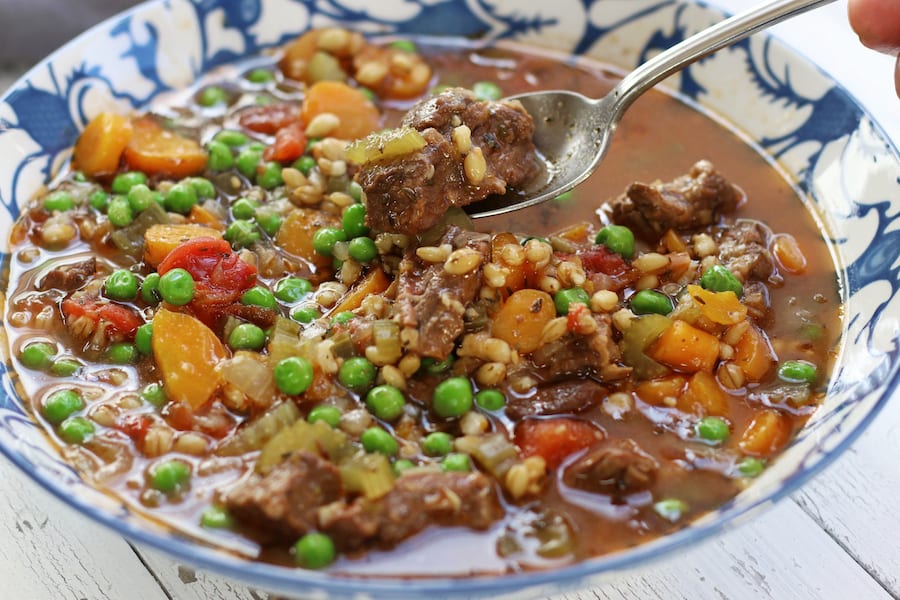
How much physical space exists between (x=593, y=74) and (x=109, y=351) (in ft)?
12.6

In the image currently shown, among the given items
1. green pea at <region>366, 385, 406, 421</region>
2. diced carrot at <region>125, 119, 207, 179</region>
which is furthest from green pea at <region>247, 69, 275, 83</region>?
green pea at <region>366, 385, 406, 421</region>

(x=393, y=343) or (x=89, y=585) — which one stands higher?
(x=393, y=343)

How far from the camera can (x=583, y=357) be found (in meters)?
4.56

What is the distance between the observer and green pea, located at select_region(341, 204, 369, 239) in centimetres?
521

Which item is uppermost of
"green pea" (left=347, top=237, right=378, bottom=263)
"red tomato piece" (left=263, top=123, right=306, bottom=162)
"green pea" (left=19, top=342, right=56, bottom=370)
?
"red tomato piece" (left=263, top=123, right=306, bottom=162)

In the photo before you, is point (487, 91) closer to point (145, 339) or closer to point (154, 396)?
point (145, 339)

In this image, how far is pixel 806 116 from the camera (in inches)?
230

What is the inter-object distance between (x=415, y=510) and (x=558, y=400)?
3.23ft

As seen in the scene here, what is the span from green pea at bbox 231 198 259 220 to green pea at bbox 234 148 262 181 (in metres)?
0.35

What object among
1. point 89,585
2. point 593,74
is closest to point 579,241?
point 593,74

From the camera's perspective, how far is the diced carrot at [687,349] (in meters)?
4.60

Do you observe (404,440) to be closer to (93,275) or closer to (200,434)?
(200,434)

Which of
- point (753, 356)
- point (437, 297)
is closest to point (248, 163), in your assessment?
point (437, 297)

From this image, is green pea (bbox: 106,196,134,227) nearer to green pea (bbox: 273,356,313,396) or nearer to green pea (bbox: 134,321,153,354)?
green pea (bbox: 134,321,153,354)
